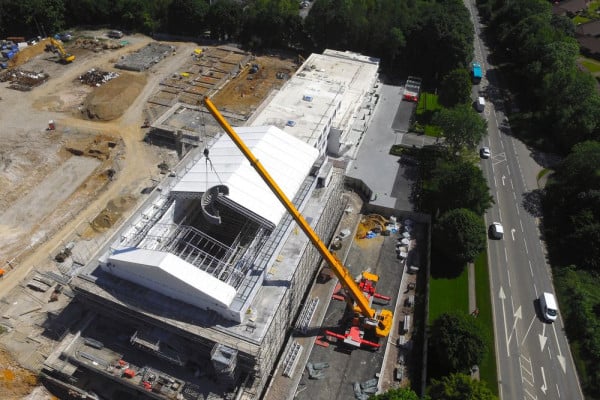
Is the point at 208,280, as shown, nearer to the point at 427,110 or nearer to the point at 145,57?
the point at 427,110

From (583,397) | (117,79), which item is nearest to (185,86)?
(117,79)

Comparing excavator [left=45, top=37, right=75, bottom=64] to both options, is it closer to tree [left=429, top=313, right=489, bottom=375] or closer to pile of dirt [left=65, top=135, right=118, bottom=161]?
pile of dirt [left=65, top=135, right=118, bottom=161]

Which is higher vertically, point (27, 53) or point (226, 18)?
point (226, 18)

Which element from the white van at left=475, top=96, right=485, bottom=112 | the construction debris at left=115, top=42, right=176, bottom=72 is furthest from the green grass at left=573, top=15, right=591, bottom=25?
the construction debris at left=115, top=42, right=176, bottom=72

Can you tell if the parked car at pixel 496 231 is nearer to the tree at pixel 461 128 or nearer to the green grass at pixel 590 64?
the tree at pixel 461 128

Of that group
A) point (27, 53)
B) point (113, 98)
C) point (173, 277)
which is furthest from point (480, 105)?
point (27, 53)

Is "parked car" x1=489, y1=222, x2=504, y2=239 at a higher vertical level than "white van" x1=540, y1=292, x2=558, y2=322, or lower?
higher
